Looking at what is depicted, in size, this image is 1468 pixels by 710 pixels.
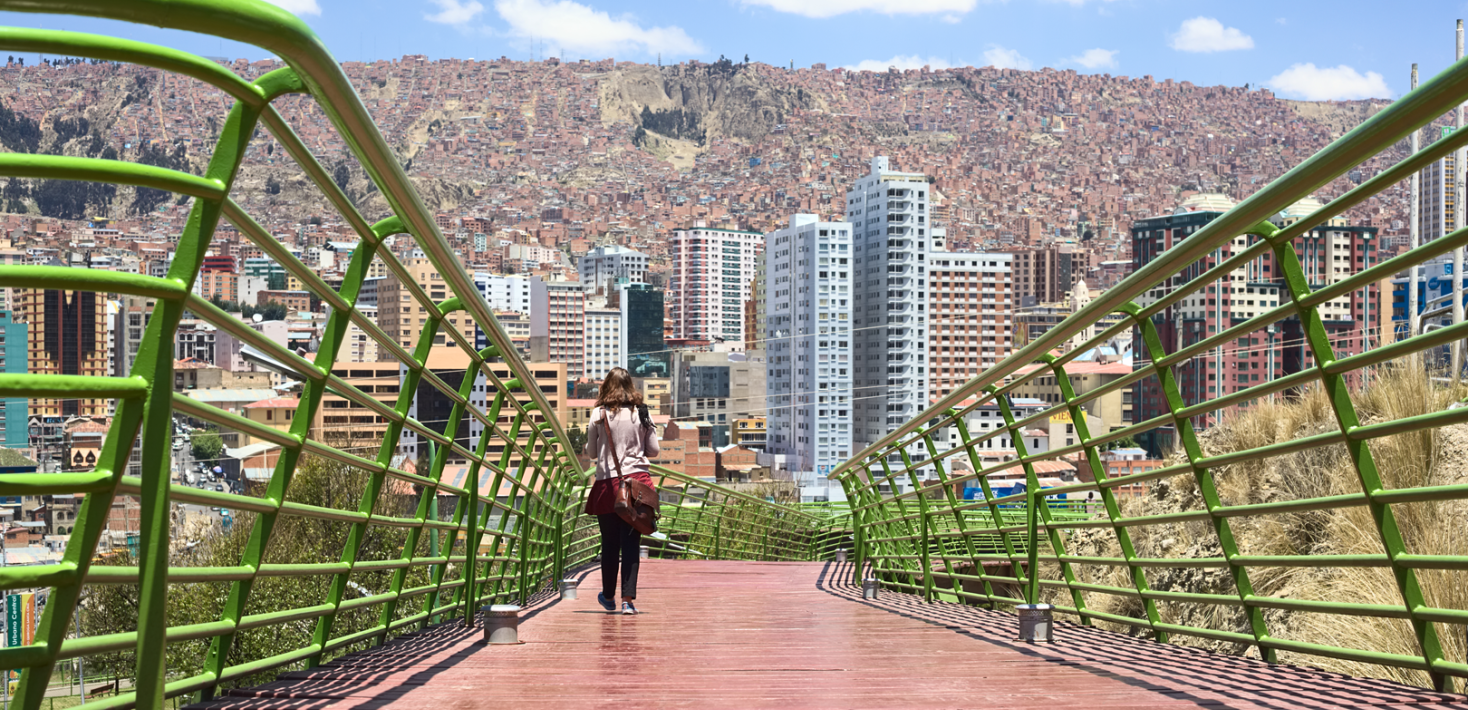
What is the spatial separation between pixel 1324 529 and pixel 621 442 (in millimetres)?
3641

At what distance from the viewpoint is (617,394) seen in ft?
19.7

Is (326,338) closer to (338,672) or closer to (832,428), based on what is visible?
(338,672)

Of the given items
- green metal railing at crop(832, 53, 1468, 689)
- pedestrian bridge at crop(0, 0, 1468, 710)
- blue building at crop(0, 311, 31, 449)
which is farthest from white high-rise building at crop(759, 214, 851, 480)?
pedestrian bridge at crop(0, 0, 1468, 710)

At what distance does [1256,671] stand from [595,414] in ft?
11.2

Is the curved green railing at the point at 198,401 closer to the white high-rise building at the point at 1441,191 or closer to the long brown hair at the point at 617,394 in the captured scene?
the white high-rise building at the point at 1441,191

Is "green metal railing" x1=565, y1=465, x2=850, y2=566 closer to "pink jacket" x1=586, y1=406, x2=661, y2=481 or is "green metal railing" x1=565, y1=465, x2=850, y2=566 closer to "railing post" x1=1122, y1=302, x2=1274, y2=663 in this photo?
"pink jacket" x1=586, y1=406, x2=661, y2=481

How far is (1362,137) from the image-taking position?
2.53 m

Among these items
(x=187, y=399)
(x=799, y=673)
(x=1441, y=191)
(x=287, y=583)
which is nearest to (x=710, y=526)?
(x=799, y=673)

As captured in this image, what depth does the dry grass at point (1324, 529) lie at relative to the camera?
433 centimetres

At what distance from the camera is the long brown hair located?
5.98 meters

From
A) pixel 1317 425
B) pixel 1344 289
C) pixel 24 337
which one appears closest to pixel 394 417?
pixel 1344 289

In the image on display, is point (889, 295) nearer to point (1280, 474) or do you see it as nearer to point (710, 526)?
point (710, 526)

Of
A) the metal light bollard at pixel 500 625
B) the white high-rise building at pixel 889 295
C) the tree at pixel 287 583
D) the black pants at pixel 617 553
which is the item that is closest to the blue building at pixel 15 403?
the tree at pixel 287 583

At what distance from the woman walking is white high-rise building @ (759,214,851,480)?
151m
